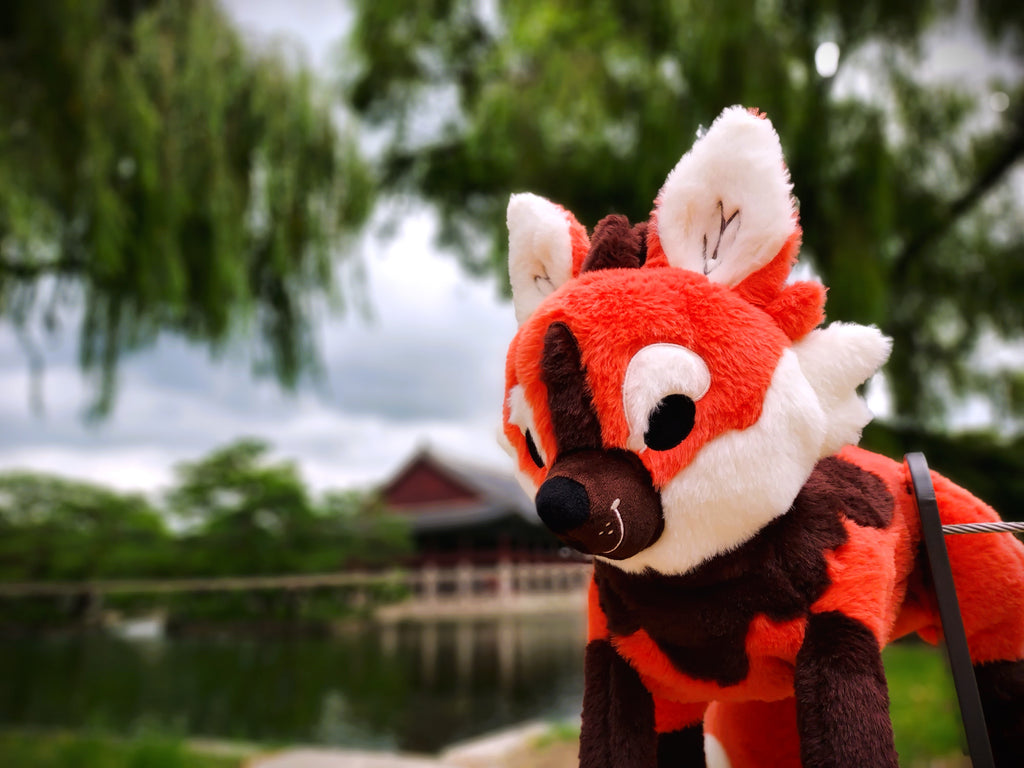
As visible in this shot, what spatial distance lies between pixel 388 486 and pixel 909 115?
13.5m

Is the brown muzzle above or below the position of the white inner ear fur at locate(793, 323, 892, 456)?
below

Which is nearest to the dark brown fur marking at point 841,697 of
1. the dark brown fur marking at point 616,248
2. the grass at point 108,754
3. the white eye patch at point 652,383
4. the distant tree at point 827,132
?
the white eye patch at point 652,383

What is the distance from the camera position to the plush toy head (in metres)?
0.55

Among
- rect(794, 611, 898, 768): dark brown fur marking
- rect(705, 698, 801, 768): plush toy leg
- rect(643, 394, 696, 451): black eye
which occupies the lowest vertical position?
rect(705, 698, 801, 768): plush toy leg

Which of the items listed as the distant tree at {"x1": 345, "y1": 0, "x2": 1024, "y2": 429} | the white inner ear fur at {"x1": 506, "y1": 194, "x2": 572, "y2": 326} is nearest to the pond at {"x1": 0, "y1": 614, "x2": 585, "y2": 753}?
the distant tree at {"x1": 345, "y1": 0, "x2": 1024, "y2": 429}

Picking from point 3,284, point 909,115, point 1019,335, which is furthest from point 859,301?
point 3,284

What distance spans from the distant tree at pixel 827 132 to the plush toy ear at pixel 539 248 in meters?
1.88

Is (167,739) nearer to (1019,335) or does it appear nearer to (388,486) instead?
(1019,335)

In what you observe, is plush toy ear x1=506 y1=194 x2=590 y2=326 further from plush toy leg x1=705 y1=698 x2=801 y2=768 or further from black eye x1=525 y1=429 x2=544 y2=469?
plush toy leg x1=705 y1=698 x2=801 y2=768


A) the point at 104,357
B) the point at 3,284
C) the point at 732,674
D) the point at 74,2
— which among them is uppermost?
the point at 74,2

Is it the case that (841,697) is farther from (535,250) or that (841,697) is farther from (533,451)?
(535,250)

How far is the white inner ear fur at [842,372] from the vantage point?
0.62 meters

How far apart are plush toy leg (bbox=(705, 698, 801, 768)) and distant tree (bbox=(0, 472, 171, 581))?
277 inches

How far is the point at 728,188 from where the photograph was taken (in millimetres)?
600
